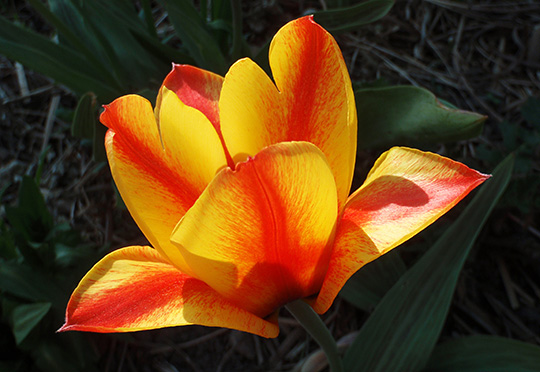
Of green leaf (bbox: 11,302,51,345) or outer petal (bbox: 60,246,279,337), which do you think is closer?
outer petal (bbox: 60,246,279,337)

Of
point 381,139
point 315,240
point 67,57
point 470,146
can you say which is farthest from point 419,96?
point 67,57

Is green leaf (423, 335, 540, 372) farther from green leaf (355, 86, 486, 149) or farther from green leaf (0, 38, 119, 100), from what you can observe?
green leaf (0, 38, 119, 100)

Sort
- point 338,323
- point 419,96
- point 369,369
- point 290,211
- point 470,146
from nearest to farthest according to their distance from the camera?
point 290,211 → point 369,369 → point 419,96 → point 338,323 → point 470,146

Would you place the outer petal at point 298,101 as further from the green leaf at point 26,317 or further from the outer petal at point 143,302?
the green leaf at point 26,317

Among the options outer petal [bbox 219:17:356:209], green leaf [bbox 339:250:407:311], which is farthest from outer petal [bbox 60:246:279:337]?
green leaf [bbox 339:250:407:311]

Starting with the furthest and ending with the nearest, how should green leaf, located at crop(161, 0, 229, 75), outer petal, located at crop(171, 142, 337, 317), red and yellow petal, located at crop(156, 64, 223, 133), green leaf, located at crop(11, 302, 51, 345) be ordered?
green leaf, located at crop(161, 0, 229, 75) → green leaf, located at crop(11, 302, 51, 345) → red and yellow petal, located at crop(156, 64, 223, 133) → outer petal, located at crop(171, 142, 337, 317)

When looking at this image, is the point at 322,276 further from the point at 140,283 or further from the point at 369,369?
the point at 369,369

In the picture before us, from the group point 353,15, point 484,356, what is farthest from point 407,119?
point 484,356

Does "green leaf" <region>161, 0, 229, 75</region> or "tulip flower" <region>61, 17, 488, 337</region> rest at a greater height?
"green leaf" <region>161, 0, 229, 75</region>
